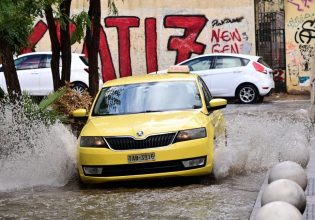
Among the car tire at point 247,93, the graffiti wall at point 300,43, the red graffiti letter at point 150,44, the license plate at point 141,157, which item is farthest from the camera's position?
the red graffiti letter at point 150,44

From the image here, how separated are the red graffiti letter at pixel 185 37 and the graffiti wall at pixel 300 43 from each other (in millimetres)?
3188

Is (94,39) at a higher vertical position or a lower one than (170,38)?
higher

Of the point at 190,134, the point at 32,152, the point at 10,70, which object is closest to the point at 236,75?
the point at 10,70

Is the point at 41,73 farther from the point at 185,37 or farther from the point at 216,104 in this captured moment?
the point at 216,104

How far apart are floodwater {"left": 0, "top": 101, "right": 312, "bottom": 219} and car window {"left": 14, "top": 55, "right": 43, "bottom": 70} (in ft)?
40.4

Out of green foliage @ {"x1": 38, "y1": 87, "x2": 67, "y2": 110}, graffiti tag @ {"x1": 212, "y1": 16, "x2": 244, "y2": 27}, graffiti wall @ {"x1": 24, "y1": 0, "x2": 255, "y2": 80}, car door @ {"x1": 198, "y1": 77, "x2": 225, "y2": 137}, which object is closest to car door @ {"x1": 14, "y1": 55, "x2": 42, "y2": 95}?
graffiti wall @ {"x1": 24, "y1": 0, "x2": 255, "y2": 80}

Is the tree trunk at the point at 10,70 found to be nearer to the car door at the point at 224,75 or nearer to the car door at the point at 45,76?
the car door at the point at 45,76

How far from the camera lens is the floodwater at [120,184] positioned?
30.7 feet

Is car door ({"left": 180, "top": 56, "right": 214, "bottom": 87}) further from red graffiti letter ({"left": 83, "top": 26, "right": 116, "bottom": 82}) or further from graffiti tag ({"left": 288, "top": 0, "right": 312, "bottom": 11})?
red graffiti letter ({"left": 83, "top": 26, "right": 116, "bottom": 82})

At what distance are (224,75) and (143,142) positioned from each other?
51.3ft

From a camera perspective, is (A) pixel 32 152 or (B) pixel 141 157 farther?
(A) pixel 32 152

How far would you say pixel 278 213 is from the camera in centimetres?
675

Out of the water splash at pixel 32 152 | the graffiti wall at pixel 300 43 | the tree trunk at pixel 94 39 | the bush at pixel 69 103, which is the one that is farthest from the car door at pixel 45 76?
the water splash at pixel 32 152

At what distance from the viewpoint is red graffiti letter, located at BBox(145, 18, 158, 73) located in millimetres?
29719
